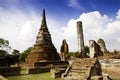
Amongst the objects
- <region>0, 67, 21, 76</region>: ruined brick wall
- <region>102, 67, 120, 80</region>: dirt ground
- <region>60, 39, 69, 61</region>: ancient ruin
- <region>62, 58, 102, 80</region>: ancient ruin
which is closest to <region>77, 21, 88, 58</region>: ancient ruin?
<region>60, 39, 69, 61</region>: ancient ruin

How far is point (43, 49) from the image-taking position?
3303cm

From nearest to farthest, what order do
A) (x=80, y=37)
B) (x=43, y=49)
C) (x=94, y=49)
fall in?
(x=94, y=49) → (x=80, y=37) → (x=43, y=49)

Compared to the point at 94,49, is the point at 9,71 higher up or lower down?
lower down

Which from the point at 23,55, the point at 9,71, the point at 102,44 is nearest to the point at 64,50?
the point at 102,44

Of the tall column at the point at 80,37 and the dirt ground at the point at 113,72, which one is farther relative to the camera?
the tall column at the point at 80,37

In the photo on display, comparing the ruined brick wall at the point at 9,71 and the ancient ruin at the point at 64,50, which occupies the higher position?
the ancient ruin at the point at 64,50

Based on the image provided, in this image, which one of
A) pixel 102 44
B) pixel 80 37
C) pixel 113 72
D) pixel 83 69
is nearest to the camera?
pixel 83 69

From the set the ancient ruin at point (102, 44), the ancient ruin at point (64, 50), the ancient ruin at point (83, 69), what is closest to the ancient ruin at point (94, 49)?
the ancient ruin at point (102, 44)

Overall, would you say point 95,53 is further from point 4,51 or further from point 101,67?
point 4,51

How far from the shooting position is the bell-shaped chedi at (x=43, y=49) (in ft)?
107

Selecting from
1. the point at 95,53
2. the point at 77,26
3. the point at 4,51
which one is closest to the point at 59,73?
the point at 95,53

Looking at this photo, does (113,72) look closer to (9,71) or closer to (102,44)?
(9,71)

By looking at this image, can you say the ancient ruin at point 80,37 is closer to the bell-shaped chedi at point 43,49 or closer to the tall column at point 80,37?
the tall column at point 80,37

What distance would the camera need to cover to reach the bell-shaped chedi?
107 feet
